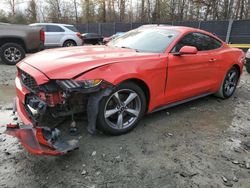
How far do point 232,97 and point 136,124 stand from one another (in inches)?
125

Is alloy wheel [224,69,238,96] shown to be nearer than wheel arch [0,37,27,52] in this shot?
Yes

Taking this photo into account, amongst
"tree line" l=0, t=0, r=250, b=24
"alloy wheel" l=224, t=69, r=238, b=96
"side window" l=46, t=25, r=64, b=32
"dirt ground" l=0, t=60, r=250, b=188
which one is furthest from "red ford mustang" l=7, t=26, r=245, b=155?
"tree line" l=0, t=0, r=250, b=24

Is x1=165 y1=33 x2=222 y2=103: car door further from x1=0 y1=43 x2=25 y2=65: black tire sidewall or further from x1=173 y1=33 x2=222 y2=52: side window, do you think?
x1=0 y1=43 x2=25 y2=65: black tire sidewall

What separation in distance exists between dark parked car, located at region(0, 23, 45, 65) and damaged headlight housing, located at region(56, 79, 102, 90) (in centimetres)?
670

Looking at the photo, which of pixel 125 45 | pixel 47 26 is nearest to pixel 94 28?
pixel 47 26

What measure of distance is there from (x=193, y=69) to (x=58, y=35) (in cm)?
1055

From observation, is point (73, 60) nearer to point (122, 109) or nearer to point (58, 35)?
point (122, 109)

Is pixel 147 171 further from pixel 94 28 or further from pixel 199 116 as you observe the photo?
pixel 94 28

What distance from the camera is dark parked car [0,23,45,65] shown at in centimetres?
892

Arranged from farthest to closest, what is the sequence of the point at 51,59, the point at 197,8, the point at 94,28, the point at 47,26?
the point at 197,8 → the point at 94,28 → the point at 47,26 → the point at 51,59

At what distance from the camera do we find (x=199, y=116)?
4719 millimetres

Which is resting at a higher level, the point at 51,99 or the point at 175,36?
the point at 175,36

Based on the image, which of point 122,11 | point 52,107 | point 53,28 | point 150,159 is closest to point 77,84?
point 52,107

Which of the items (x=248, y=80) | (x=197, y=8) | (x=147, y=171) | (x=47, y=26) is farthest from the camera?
(x=197, y=8)
